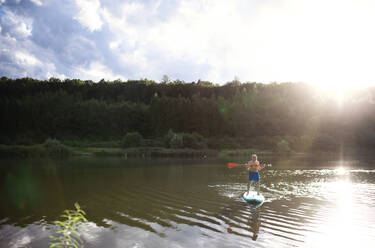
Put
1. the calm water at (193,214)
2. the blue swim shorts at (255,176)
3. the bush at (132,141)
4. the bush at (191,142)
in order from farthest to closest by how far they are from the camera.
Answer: the bush at (132,141) → the bush at (191,142) → the blue swim shorts at (255,176) → the calm water at (193,214)

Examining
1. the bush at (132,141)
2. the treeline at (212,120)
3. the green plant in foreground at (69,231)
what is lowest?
the green plant in foreground at (69,231)

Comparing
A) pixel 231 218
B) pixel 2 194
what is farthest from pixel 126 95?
pixel 231 218

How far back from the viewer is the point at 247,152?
158ft

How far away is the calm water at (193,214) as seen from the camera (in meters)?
7.84

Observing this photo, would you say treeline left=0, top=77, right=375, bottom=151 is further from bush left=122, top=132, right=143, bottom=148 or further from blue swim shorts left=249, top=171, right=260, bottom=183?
blue swim shorts left=249, top=171, right=260, bottom=183

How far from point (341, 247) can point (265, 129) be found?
5823cm

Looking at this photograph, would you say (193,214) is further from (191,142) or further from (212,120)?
(212,120)

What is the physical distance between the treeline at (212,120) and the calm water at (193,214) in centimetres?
3980

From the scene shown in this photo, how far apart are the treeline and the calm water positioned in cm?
3980

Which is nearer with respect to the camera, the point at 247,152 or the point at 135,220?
the point at 135,220

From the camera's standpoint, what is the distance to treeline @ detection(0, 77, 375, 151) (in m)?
60.4

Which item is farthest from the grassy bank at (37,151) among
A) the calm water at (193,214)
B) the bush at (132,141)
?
the calm water at (193,214)

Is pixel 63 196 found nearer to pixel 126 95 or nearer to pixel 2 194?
pixel 2 194

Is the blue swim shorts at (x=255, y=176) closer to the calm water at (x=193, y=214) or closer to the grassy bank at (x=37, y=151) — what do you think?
the calm water at (x=193, y=214)
